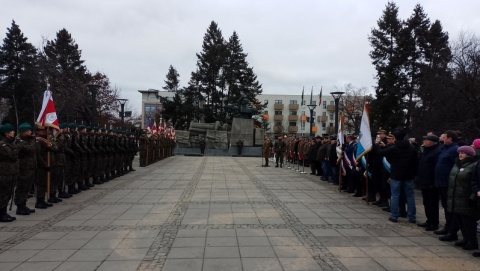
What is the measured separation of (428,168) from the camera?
761 cm

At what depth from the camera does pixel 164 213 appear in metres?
8.88

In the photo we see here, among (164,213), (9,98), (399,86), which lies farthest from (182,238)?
(9,98)

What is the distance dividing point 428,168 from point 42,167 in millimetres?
9139

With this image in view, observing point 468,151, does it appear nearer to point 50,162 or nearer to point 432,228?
point 432,228

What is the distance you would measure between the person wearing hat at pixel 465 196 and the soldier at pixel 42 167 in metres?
9.14

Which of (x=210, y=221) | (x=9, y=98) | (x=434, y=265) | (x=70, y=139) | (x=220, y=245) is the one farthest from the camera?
(x=9, y=98)

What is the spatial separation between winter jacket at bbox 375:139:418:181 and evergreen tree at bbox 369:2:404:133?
31975mm

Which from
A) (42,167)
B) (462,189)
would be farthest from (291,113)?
(462,189)

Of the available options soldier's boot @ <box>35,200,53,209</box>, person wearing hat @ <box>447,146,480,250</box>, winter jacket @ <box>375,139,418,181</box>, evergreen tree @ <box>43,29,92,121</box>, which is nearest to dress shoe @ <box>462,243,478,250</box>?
person wearing hat @ <box>447,146,480,250</box>

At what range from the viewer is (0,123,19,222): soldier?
7.90 metres

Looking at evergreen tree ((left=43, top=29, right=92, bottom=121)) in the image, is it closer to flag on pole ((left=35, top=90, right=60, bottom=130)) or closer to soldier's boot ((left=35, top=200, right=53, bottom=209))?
flag on pole ((left=35, top=90, right=60, bottom=130))

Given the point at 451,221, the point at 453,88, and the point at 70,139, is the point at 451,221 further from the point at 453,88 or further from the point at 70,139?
the point at 453,88

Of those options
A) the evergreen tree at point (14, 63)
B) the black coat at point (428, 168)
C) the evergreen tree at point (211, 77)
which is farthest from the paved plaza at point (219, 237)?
the evergreen tree at point (211, 77)

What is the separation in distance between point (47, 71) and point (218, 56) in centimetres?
3089
